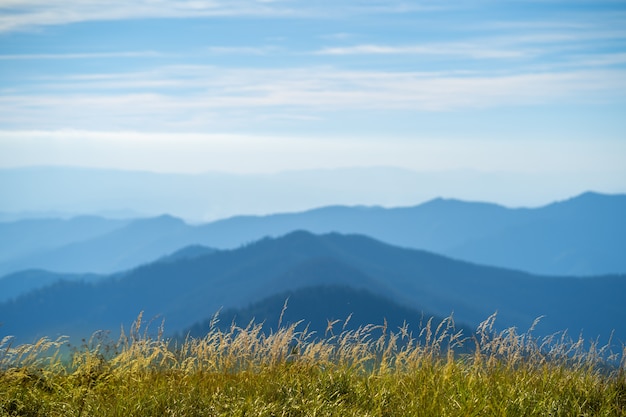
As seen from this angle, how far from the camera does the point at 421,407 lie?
8.92 metres

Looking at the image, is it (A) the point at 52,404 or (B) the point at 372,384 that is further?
(B) the point at 372,384

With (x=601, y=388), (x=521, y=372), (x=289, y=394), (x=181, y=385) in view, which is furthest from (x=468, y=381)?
(x=181, y=385)

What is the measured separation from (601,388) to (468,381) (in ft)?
6.03

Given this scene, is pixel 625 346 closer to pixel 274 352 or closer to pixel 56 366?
pixel 274 352

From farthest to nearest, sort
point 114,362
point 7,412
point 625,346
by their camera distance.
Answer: point 625,346 → point 114,362 → point 7,412

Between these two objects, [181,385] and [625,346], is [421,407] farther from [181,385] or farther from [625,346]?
[625,346]

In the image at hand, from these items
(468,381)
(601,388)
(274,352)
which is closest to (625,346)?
(601,388)

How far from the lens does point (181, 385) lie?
954 centimetres

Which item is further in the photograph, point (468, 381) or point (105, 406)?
point (468, 381)

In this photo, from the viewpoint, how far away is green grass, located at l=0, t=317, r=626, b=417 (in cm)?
880

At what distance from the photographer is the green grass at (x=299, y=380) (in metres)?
8.80

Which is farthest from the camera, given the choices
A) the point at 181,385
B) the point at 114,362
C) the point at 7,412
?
the point at 114,362

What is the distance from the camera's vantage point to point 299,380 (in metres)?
9.77

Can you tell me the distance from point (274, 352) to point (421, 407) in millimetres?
2807
